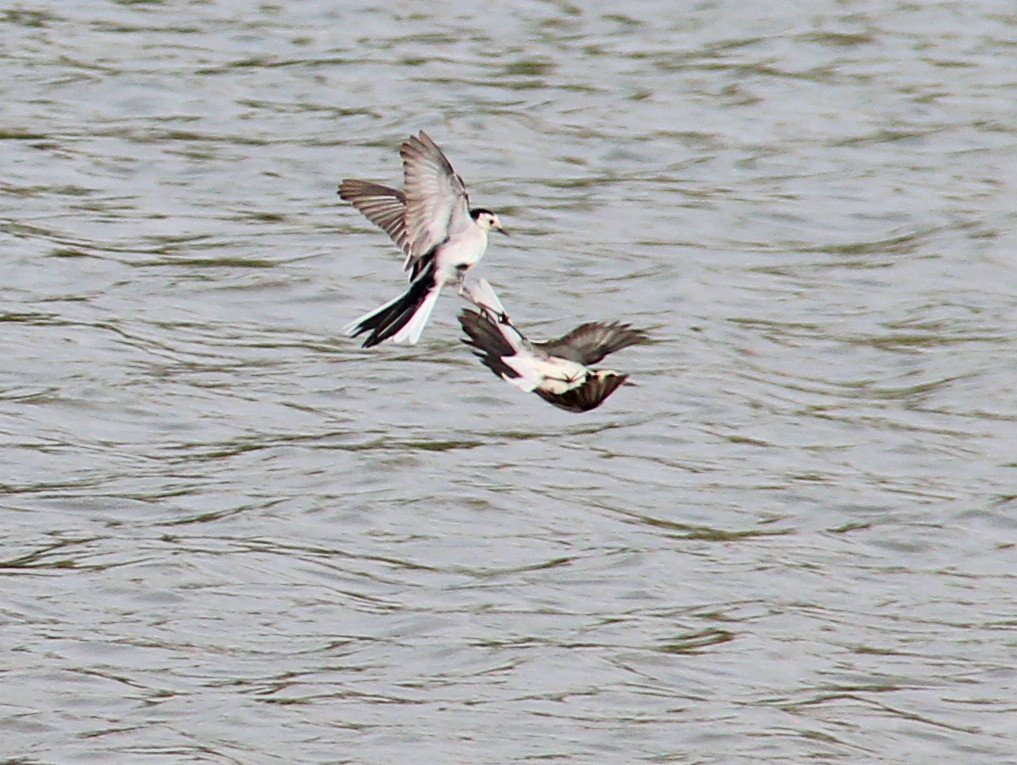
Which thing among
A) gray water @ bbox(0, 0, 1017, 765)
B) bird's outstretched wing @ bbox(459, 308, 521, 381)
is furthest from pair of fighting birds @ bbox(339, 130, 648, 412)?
gray water @ bbox(0, 0, 1017, 765)

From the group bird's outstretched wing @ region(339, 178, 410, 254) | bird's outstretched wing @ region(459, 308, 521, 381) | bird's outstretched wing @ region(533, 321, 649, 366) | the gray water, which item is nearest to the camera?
bird's outstretched wing @ region(459, 308, 521, 381)

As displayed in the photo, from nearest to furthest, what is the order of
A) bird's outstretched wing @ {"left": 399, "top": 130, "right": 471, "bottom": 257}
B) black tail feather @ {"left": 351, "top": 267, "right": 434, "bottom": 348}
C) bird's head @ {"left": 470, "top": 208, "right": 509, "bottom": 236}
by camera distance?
bird's outstretched wing @ {"left": 399, "top": 130, "right": 471, "bottom": 257} < black tail feather @ {"left": 351, "top": 267, "right": 434, "bottom": 348} < bird's head @ {"left": 470, "top": 208, "right": 509, "bottom": 236}

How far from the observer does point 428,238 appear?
20.4 ft

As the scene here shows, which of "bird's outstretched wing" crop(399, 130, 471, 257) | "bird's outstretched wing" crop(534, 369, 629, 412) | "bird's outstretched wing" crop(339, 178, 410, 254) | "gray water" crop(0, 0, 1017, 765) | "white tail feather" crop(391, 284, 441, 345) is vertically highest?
"bird's outstretched wing" crop(399, 130, 471, 257)

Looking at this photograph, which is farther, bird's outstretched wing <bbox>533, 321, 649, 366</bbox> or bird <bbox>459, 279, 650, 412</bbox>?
bird's outstretched wing <bbox>533, 321, 649, 366</bbox>

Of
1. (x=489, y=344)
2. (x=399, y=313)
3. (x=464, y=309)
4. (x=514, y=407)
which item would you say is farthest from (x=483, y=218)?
(x=514, y=407)

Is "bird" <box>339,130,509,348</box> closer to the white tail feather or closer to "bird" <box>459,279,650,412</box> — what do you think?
the white tail feather

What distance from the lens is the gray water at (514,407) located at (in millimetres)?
8125

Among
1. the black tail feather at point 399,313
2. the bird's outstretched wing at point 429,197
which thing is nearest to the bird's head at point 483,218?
the bird's outstretched wing at point 429,197

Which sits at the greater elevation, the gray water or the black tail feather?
the black tail feather

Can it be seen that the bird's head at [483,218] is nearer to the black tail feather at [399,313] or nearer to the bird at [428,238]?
the bird at [428,238]

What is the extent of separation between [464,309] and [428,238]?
1.28 feet

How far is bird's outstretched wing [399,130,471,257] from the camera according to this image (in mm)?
6035

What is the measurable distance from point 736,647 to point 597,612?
23.6 inches
